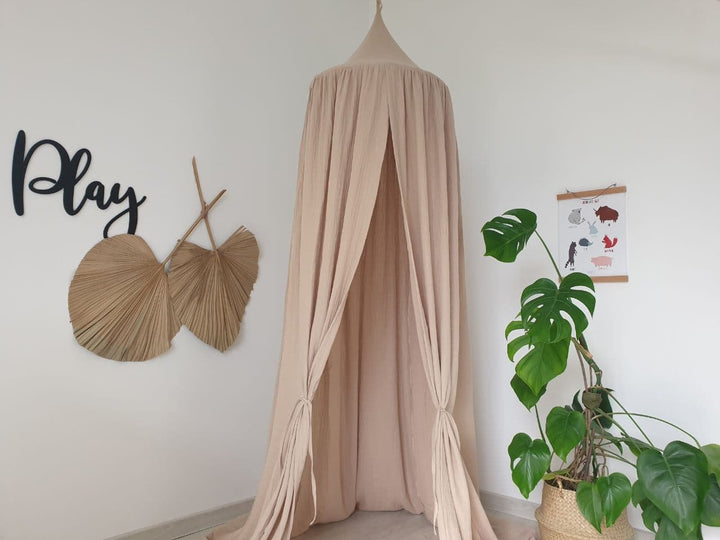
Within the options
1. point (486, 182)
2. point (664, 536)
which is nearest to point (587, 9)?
point (486, 182)

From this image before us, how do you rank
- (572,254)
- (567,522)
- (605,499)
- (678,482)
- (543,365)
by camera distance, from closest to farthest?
(678,482) < (605,499) < (543,365) < (567,522) < (572,254)

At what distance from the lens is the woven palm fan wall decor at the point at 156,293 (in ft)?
8.28

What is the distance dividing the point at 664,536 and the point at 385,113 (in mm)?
1828

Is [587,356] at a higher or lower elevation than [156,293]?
lower

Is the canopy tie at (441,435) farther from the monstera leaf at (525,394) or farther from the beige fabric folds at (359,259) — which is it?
the monstera leaf at (525,394)

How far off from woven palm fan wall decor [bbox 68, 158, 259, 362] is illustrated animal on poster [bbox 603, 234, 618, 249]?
5.82 ft

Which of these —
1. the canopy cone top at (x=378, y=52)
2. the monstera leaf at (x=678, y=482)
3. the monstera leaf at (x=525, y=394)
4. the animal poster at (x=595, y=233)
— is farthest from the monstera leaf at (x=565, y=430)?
the canopy cone top at (x=378, y=52)

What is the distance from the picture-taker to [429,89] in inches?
97.3

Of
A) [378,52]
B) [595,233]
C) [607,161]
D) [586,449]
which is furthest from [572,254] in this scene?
[378,52]

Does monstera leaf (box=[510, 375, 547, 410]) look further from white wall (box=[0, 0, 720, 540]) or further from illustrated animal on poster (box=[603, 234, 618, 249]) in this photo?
illustrated animal on poster (box=[603, 234, 618, 249])

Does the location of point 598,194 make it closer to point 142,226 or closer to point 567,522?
point 567,522

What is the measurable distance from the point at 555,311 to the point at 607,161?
1.04 metres

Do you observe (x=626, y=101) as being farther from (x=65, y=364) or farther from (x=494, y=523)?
(x=65, y=364)

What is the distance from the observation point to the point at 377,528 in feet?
9.11
